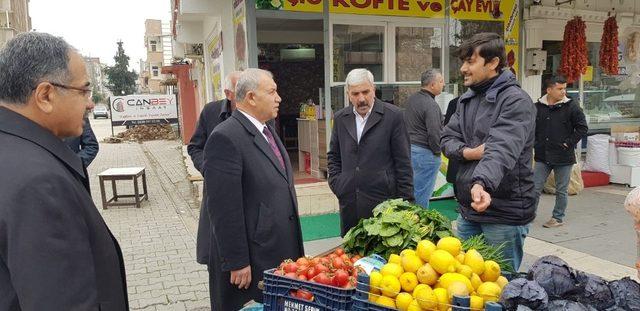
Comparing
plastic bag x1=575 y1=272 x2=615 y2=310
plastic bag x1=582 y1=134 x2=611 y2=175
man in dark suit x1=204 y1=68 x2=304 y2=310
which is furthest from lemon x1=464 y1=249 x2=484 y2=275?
plastic bag x1=582 y1=134 x2=611 y2=175

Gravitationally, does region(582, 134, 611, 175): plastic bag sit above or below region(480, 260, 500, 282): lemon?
below

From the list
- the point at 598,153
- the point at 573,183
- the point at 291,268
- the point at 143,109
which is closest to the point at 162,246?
the point at 291,268

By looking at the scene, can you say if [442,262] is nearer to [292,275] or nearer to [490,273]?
[490,273]

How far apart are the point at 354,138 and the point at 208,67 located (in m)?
7.81

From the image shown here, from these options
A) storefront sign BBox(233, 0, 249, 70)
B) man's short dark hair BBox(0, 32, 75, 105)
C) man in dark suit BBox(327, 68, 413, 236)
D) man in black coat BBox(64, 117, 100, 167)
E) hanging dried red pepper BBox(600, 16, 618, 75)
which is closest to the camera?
man's short dark hair BBox(0, 32, 75, 105)

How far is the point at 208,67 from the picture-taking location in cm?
1052

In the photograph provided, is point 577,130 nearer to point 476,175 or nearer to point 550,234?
point 550,234

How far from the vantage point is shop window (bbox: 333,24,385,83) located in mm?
6566

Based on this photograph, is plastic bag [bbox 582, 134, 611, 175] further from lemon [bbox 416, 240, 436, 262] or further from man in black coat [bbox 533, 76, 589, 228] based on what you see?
lemon [bbox 416, 240, 436, 262]

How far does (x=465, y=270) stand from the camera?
1762 mm

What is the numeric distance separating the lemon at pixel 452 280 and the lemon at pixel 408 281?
3.9 inches

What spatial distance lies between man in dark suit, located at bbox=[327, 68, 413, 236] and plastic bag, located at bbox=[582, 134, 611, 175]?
6.16m

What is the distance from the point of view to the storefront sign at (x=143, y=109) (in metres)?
20.9

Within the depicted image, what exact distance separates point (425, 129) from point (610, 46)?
4475 mm
